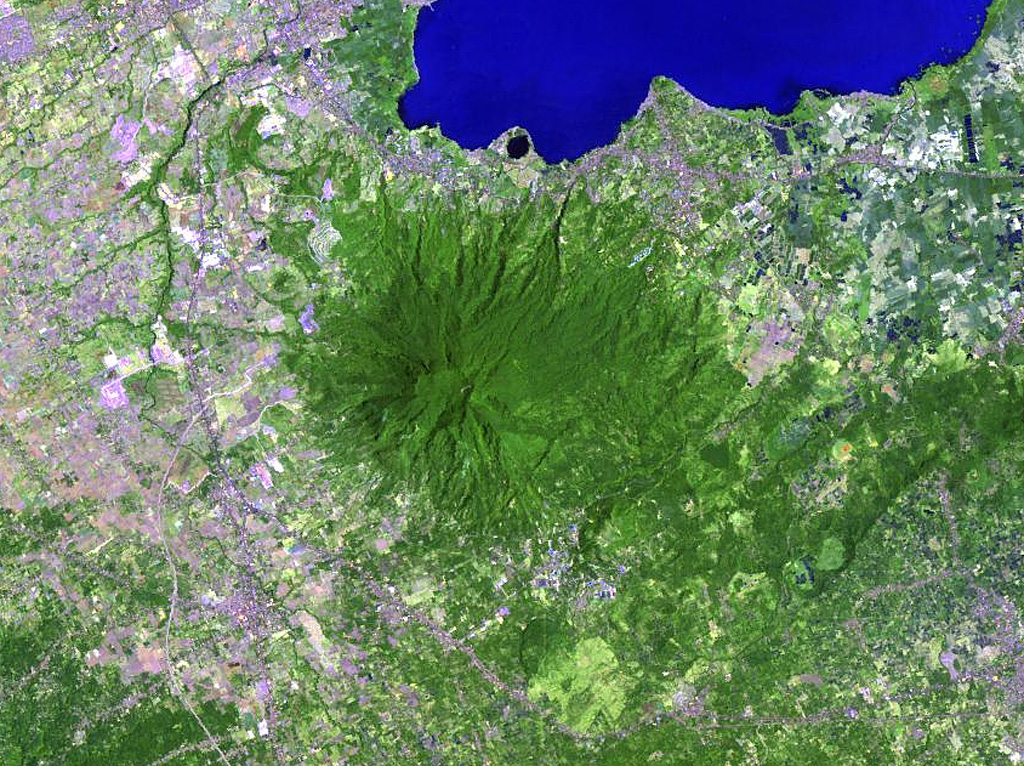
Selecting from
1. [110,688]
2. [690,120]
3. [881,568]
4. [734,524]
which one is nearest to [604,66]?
[690,120]

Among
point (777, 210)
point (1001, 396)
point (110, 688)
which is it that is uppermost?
point (777, 210)

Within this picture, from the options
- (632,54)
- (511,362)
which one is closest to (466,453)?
(511,362)

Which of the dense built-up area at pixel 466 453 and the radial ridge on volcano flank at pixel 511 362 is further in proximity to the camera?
the dense built-up area at pixel 466 453

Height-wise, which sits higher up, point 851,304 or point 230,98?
point 230,98

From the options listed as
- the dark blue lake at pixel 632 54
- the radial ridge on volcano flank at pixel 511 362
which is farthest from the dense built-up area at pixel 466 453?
the dark blue lake at pixel 632 54

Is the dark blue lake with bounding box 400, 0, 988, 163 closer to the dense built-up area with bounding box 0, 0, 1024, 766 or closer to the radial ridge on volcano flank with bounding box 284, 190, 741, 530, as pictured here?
the dense built-up area with bounding box 0, 0, 1024, 766

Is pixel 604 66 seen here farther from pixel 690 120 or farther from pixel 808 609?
pixel 808 609

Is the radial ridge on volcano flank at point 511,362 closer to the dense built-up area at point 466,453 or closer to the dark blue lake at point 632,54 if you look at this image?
the dense built-up area at point 466,453

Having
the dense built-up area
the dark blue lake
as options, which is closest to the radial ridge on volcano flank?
the dense built-up area
